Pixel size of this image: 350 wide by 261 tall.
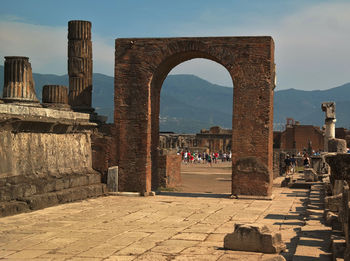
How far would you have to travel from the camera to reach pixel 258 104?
13820 millimetres

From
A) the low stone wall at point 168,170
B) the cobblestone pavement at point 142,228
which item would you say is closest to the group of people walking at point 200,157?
the low stone wall at point 168,170

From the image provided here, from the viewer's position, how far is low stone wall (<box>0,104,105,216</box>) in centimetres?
1059

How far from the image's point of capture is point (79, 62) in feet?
54.0

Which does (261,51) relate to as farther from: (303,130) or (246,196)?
(303,130)

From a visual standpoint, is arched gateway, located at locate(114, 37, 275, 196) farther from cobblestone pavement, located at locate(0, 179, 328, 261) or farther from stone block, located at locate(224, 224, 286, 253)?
stone block, located at locate(224, 224, 286, 253)

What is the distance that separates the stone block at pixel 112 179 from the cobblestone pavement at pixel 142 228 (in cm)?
117

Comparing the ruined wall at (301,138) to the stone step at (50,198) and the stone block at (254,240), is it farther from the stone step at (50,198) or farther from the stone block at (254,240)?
the stone block at (254,240)

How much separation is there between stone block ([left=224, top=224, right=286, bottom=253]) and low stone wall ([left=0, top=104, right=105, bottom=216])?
4683 mm

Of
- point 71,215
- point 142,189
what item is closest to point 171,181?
point 142,189

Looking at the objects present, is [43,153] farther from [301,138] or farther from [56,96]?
[301,138]

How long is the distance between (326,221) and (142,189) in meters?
6.56

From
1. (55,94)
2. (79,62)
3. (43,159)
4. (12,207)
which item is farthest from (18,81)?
(12,207)

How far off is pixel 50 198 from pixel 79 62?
19.9 ft

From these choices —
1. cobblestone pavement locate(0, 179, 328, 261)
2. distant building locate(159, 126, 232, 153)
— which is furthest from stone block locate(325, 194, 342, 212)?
distant building locate(159, 126, 232, 153)
